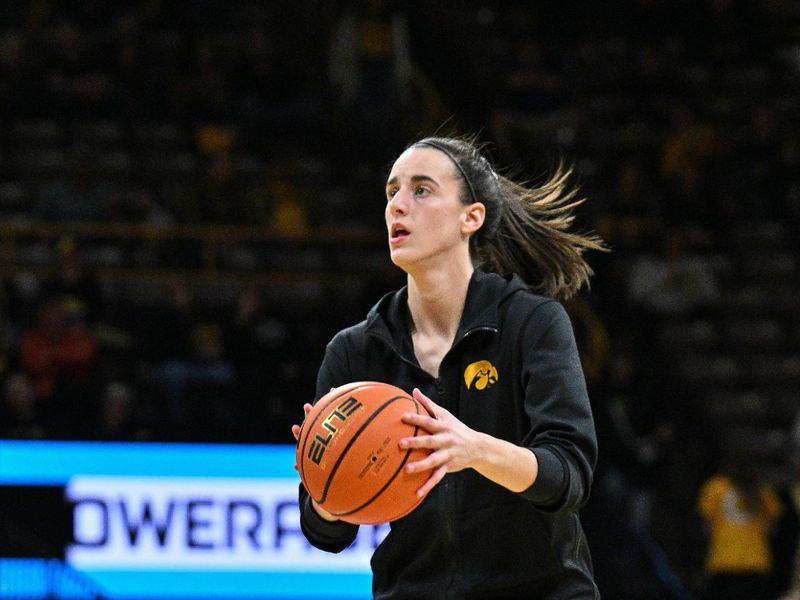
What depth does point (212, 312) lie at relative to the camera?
37.8 ft

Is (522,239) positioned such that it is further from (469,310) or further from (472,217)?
(469,310)

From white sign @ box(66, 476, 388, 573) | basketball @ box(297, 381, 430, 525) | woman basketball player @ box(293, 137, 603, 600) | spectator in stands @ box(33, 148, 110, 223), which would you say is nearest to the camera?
basketball @ box(297, 381, 430, 525)

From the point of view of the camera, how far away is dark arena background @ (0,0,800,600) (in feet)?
30.0

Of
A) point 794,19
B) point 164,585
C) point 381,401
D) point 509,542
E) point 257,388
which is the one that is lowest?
point 164,585

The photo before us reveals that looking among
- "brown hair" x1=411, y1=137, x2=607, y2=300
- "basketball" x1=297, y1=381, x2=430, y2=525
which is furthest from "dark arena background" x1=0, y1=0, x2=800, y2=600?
"basketball" x1=297, y1=381, x2=430, y2=525

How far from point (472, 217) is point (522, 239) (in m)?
→ 0.33

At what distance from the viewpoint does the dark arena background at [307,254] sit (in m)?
9.14

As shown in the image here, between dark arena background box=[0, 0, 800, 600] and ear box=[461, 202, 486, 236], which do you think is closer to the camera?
ear box=[461, 202, 486, 236]

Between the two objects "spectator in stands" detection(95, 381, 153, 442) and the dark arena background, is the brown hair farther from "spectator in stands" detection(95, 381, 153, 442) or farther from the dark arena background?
"spectator in stands" detection(95, 381, 153, 442)

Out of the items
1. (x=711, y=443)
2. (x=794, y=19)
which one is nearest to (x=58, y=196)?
(x=711, y=443)

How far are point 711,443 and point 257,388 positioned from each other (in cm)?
368

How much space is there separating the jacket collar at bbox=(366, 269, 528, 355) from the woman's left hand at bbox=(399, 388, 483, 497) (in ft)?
2.03

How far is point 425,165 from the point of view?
4.14 metres

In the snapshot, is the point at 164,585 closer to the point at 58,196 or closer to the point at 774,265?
the point at 58,196
